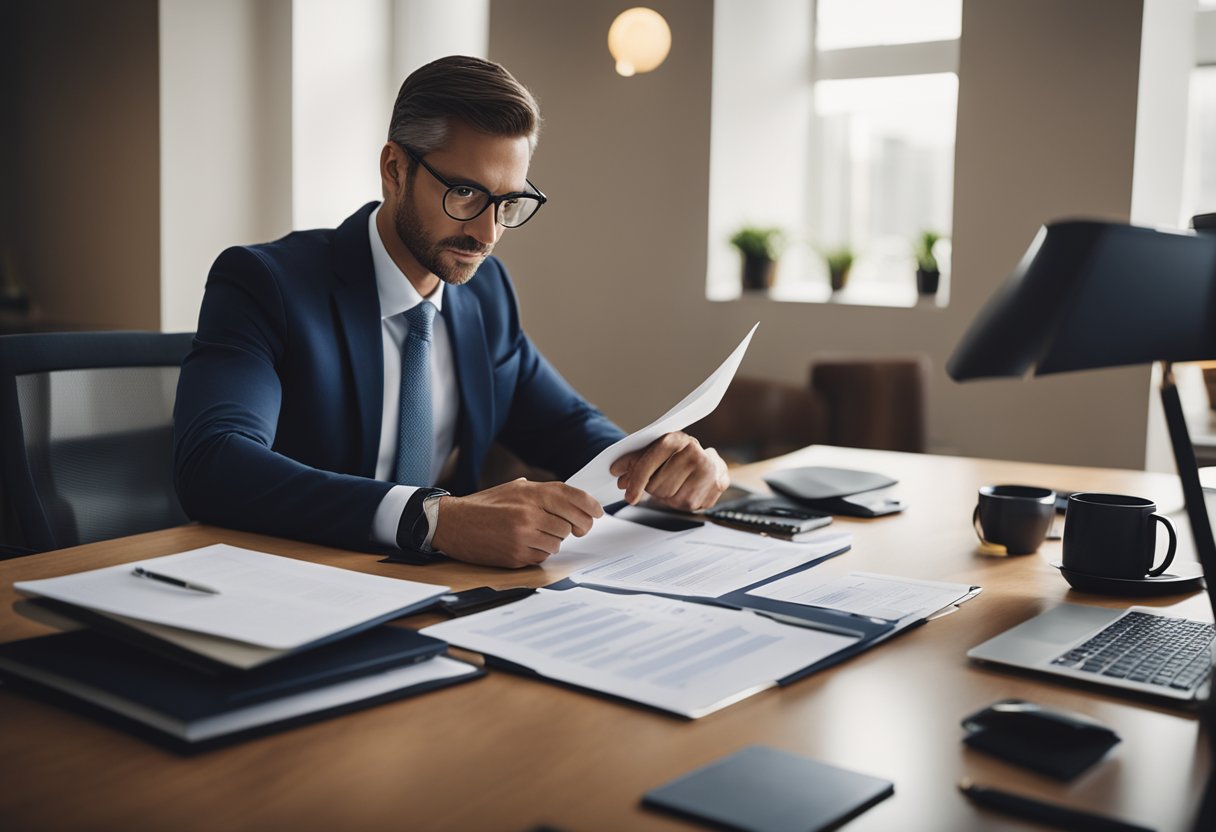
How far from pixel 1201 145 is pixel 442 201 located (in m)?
3.10

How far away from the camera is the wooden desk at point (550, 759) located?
74 centimetres

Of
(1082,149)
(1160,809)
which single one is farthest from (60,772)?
(1082,149)

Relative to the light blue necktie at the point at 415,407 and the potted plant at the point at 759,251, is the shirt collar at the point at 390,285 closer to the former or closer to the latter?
the light blue necktie at the point at 415,407

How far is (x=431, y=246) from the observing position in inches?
75.3

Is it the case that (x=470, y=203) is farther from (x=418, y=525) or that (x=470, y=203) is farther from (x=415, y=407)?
(x=418, y=525)

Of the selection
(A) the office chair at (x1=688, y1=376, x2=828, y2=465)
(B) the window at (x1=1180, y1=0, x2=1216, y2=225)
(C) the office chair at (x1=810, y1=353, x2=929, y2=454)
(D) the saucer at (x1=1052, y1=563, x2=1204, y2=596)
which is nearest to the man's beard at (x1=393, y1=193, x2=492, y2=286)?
(D) the saucer at (x1=1052, y1=563, x2=1204, y2=596)

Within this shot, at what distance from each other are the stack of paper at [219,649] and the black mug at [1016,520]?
0.83 m

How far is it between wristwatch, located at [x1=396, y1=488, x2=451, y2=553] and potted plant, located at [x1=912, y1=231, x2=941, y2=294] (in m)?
3.05

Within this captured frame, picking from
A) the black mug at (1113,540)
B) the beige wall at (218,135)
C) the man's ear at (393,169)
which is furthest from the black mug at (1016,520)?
the beige wall at (218,135)

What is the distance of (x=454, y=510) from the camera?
1386mm

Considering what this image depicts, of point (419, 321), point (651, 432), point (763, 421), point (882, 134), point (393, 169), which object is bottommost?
point (763, 421)

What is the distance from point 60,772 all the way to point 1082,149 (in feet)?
11.8

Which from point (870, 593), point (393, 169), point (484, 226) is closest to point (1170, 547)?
point (870, 593)

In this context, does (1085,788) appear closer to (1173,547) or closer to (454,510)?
(1173,547)
